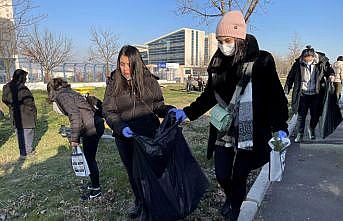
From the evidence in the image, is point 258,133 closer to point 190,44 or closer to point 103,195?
point 103,195

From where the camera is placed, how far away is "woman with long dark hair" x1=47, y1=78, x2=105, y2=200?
3557 mm

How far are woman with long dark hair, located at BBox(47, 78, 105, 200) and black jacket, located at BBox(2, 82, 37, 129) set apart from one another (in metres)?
2.45

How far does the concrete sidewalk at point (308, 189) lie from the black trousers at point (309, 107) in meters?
0.63

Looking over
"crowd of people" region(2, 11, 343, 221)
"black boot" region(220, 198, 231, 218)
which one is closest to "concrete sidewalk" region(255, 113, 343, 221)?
"black boot" region(220, 198, 231, 218)

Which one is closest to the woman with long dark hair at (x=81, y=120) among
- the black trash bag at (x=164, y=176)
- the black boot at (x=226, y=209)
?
the black trash bag at (x=164, y=176)

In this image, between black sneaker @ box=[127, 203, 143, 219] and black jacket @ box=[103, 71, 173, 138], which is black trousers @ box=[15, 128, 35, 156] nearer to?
black sneaker @ box=[127, 203, 143, 219]

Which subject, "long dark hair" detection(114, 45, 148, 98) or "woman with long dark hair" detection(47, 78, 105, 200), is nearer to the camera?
"long dark hair" detection(114, 45, 148, 98)

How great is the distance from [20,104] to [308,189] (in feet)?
16.4

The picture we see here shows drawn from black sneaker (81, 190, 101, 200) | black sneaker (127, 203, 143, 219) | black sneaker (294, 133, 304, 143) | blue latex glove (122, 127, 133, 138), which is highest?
blue latex glove (122, 127, 133, 138)

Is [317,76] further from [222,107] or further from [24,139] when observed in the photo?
[24,139]

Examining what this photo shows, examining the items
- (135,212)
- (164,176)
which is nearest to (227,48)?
(164,176)

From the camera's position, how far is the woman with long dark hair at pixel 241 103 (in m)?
2.45

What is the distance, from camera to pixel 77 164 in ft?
11.8

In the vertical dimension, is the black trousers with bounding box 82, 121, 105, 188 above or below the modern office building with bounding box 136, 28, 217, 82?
below
